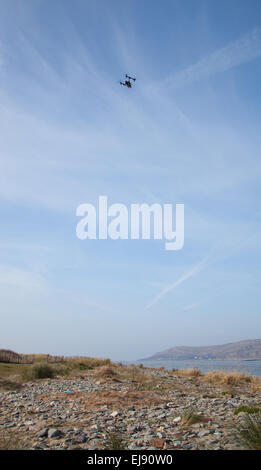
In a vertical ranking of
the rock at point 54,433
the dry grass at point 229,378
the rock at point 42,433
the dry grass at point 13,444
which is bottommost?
the dry grass at point 229,378

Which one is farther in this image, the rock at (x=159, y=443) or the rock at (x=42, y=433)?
the rock at (x=42, y=433)

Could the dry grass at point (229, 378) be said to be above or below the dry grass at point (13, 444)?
below

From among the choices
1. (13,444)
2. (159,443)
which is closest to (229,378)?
(159,443)

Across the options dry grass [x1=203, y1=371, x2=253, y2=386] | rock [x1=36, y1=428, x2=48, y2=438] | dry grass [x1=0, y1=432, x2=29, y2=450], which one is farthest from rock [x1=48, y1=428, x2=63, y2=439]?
dry grass [x1=203, y1=371, x2=253, y2=386]

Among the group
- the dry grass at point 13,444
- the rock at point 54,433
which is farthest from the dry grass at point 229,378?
the dry grass at point 13,444

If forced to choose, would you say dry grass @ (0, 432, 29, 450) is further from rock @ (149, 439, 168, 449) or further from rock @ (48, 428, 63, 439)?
rock @ (149, 439, 168, 449)

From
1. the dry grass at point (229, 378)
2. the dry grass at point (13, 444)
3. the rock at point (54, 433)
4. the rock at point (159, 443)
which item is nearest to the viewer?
the dry grass at point (13, 444)

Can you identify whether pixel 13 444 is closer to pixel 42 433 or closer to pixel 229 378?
pixel 42 433

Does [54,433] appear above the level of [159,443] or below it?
below

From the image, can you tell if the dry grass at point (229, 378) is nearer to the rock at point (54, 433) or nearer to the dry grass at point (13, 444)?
the rock at point (54, 433)

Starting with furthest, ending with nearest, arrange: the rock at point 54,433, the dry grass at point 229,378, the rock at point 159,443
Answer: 1. the dry grass at point 229,378
2. the rock at point 54,433
3. the rock at point 159,443

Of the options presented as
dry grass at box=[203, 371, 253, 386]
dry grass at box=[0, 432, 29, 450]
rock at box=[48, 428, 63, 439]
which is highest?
dry grass at box=[0, 432, 29, 450]
